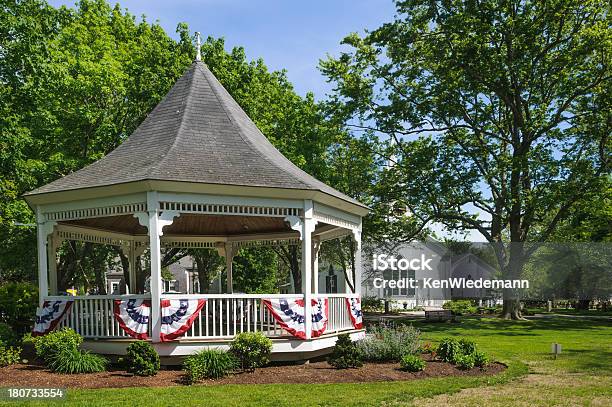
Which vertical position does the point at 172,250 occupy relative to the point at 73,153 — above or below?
below

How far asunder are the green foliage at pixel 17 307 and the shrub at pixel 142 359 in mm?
7880

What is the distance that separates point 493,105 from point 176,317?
77.8 ft

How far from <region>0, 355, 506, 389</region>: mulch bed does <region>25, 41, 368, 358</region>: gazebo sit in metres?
0.92

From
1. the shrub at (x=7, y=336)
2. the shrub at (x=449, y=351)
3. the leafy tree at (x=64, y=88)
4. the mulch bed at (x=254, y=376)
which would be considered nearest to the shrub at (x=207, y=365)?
the mulch bed at (x=254, y=376)

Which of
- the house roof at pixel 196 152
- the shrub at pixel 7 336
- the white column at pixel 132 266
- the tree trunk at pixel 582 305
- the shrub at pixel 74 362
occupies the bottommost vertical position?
the tree trunk at pixel 582 305

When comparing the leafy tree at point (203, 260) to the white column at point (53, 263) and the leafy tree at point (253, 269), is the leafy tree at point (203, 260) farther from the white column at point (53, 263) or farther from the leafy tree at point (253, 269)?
the white column at point (53, 263)

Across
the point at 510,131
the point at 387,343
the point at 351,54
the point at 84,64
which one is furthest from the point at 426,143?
the point at 387,343

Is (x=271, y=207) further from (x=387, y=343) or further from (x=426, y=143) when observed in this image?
(x=426, y=143)

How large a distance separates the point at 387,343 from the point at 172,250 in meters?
18.1

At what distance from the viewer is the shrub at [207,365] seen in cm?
1160

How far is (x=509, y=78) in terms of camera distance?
29.5 meters

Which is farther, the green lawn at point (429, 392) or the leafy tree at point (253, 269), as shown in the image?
the leafy tree at point (253, 269)

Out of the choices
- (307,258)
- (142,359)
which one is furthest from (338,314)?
(142,359)

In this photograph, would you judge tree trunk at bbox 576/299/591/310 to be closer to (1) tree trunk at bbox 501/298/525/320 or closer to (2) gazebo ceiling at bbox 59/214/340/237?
(1) tree trunk at bbox 501/298/525/320
